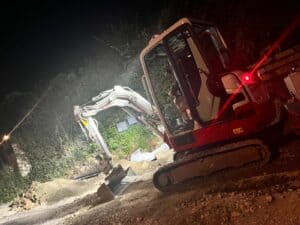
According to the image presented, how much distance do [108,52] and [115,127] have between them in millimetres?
5063

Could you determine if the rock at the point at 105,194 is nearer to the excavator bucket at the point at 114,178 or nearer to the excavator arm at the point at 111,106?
the excavator bucket at the point at 114,178

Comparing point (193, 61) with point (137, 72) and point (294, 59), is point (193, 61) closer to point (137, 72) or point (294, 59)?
point (294, 59)

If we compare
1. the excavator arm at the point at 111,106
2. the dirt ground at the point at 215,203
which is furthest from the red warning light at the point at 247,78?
the excavator arm at the point at 111,106

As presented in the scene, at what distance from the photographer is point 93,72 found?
19094mm

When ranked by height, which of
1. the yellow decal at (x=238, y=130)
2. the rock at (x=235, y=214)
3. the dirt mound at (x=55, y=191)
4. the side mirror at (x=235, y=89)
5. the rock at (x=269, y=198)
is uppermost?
the side mirror at (x=235, y=89)

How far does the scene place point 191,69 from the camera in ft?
22.7

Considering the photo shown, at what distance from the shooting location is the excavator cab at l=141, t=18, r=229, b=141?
658cm

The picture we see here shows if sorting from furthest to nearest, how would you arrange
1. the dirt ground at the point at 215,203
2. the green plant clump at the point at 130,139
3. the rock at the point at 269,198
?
the green plant clump at the point at 130,139, the rock at the point at 269,198, the dirt ground at the point at 215,203

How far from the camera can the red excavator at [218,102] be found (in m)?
6.39

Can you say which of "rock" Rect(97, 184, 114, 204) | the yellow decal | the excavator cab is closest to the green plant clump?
"rock" Rect(97, 184, 114, 204)

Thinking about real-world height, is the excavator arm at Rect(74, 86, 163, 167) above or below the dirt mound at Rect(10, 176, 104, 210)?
above

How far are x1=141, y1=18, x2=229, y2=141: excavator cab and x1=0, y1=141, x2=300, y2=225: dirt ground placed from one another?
1.31 metres

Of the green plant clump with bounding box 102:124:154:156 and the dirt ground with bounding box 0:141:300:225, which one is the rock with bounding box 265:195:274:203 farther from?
the green plant clump with bounding box 102:124:154:156

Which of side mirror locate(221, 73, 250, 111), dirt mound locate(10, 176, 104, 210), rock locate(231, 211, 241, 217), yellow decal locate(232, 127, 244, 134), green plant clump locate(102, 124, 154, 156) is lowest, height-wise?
dirt mound locate(10, 176, 104, 210)
